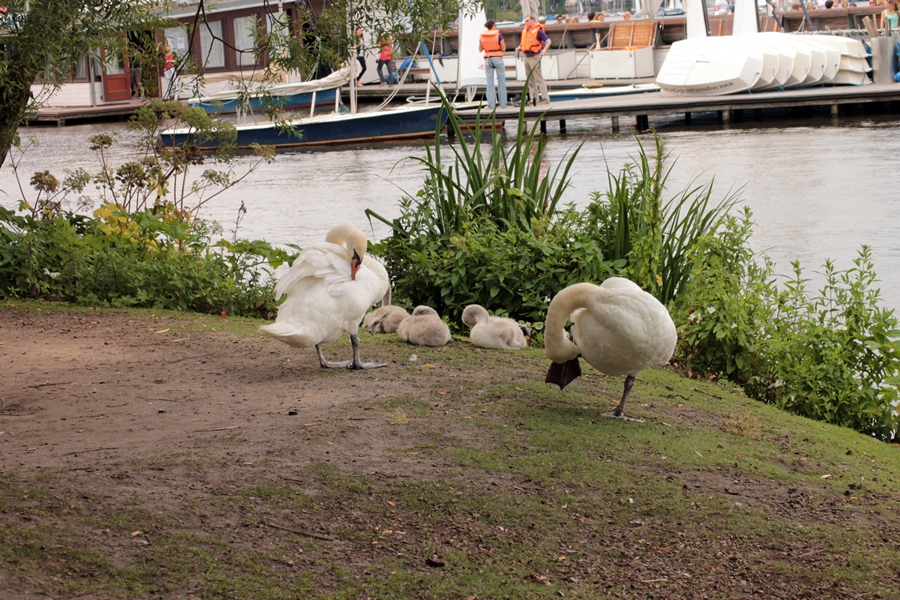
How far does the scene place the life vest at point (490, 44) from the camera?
29688 millimetres

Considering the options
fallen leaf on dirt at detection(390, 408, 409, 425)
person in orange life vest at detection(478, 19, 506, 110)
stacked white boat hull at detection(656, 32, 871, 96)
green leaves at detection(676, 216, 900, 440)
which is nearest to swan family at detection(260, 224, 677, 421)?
fallen leaf on dirt at detection(390, 408, 409, 425)

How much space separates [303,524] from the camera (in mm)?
4438

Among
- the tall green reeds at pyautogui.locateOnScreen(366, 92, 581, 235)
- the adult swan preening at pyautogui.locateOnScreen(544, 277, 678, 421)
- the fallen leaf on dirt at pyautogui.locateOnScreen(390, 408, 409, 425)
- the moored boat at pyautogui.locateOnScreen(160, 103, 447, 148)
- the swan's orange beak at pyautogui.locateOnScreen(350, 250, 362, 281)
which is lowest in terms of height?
the fallen leaf on dirt at pyautogui.locateOnScreen(390, 408, 409, 425)

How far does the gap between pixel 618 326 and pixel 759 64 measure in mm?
29672

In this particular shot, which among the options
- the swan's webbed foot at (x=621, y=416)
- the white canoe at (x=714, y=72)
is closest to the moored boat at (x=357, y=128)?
the white canoe at (x=714, y=72)

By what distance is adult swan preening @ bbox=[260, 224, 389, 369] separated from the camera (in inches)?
258

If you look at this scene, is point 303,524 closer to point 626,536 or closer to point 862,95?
point 626,536

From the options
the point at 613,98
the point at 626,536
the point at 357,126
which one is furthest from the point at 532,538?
the point at 613,98

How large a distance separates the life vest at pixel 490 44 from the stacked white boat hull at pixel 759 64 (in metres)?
6.46

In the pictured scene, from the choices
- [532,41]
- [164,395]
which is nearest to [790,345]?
[164,395]

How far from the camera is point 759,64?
32.9 metres

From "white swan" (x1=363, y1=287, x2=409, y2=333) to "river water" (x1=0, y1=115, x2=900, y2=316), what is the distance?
2766 millimetres

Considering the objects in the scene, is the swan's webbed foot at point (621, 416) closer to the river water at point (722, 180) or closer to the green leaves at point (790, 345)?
the green leaves at point (790, 345)

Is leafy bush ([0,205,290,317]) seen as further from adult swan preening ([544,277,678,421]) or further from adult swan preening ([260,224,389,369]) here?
Answer: adult swan preening ([544,277,678,421])
